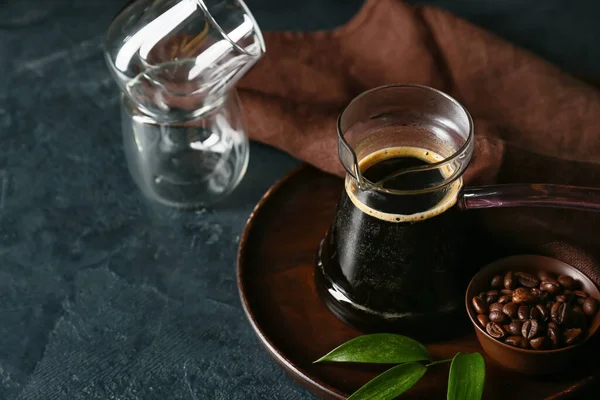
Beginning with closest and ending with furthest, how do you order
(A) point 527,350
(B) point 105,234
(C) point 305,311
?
(A) point 527,350
(C) point 305,311
(B) point 105,234

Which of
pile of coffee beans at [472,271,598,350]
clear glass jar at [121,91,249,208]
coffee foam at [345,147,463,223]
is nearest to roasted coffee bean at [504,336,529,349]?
pile of coffee beans at [472,271,598,350]

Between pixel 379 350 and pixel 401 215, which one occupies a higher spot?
pixel 401 215

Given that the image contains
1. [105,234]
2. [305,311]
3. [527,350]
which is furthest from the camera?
[105,234]

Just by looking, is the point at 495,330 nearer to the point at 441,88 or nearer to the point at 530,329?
the point at 530,329

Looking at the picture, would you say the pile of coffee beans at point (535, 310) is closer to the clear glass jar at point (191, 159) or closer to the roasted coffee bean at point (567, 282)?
the roasted coffee bean at point (567, 282)

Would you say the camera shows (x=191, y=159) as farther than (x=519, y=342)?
Yes

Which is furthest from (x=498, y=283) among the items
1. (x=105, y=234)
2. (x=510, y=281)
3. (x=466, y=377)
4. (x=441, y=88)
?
(x=105, y=234)
